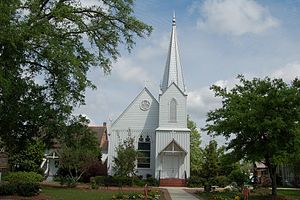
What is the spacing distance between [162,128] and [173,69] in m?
Result: 7.93

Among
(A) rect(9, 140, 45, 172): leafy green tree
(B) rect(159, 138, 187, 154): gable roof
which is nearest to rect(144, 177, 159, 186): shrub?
(B) rect(159, 138, 187, 154): gable roof

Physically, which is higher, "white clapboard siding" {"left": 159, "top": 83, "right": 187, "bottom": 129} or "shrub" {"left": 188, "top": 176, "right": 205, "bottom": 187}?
"white clapboard siding" {"left": 159, "top": 83, "right": 187, "bottom": 129}

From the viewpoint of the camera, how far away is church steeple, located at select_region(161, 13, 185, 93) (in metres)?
49.8

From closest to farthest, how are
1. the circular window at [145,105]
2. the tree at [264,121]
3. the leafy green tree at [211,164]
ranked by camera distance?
1. the tree at [264,121]
2. the leafy green tree at [211,164]
3. the circular window at [145,105]

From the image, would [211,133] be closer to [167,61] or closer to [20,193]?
[20,193]

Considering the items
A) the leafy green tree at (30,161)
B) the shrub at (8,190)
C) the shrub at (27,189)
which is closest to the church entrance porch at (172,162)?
the leafy green tree at (30,161)

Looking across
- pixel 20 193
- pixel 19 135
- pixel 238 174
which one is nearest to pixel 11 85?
pixel 19 135

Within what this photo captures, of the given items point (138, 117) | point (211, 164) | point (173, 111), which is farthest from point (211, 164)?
point (138, 117)

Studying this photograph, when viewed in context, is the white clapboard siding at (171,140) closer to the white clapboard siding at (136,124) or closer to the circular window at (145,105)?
the white clapboard siding at (136,124)

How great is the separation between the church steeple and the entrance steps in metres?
10.7

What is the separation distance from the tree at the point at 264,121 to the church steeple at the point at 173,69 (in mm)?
24419

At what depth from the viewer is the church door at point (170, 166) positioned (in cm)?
4606

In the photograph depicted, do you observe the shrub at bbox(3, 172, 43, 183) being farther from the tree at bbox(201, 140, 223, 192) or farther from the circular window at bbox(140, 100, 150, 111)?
the tree at bbox(201, 140, 223, 192)

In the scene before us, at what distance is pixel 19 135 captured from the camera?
17.8 metres
